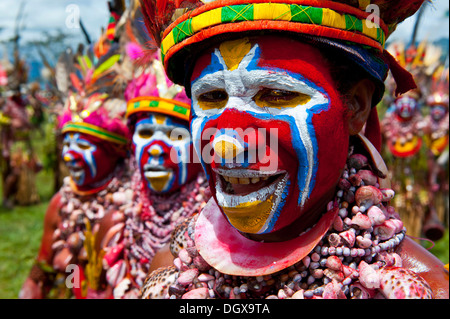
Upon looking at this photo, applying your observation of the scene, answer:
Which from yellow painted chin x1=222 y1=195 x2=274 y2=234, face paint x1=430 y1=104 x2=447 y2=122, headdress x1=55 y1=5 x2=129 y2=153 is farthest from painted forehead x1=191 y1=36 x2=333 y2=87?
face paint x1=430 y1=104 x2=447 y2=122

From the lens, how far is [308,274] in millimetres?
1864

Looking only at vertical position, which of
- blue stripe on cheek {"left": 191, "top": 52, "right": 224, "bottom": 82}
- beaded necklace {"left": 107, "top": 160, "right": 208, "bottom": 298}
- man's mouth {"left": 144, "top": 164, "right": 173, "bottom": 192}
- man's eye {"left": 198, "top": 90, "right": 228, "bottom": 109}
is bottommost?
beaded necklace {"left": 107, "top": 160, "right": 208, "bottom": 298}

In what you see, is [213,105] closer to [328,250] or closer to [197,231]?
[197,231]

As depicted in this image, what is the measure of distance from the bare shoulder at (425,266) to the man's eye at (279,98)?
2.73ft

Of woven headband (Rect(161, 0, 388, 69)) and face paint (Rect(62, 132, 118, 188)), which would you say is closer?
woven headband (Rect(161, 0, 388, 69))

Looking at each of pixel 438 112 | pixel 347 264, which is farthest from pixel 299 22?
pixel 438 112

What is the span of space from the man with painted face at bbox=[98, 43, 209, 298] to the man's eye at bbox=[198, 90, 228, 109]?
1.60 metres

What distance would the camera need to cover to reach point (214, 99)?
76.3 inches

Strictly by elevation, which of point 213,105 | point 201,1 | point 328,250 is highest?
point 201,1

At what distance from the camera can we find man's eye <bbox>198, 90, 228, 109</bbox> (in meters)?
1.92

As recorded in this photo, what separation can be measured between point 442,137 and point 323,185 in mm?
8649

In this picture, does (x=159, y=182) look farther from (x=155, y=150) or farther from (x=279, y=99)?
(x=279, y=99)

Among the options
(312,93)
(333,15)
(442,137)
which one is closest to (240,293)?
(312,93)

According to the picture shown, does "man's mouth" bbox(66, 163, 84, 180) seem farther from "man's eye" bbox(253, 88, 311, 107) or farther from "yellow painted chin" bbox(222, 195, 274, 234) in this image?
"man's eye" bbox(253, 88, 311, 107)
